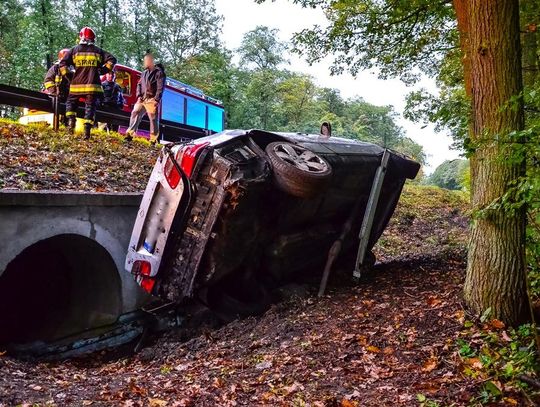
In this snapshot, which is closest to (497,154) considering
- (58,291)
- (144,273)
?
(144,273)

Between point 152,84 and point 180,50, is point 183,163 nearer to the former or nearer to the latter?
point 152,84

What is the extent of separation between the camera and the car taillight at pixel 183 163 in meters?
4.28

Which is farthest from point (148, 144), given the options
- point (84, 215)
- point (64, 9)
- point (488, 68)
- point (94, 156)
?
point (64, 9)

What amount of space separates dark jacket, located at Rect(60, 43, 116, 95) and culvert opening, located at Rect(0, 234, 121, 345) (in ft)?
12.2

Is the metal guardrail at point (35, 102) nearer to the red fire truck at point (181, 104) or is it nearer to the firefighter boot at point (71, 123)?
the firefighter boot at point (71, 123)

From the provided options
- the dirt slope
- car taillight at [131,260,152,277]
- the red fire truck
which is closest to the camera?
car taillight at [131,260,152,277]

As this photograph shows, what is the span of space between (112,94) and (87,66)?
421 centimetres

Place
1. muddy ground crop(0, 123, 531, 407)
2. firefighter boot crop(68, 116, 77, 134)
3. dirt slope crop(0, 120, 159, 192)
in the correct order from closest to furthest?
muddy ground crop(0, 123, 531, 407) → dirt slope crop(0, 120, 159, 192) → firefighter boot crop(68, 116, 77, 134)

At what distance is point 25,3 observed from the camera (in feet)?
93.2

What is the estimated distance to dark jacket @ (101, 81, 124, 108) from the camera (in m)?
11.7

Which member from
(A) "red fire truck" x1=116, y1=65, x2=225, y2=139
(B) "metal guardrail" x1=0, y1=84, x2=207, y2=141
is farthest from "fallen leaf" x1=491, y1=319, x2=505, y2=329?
(A) "red fire truck" x1=116, y1=65, x2=225, y2=139

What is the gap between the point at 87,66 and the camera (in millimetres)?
7980

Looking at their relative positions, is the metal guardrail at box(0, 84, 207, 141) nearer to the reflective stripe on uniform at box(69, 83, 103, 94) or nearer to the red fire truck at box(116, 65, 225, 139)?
the reflective stripe on uniform at box(69, 83, 103, 94)

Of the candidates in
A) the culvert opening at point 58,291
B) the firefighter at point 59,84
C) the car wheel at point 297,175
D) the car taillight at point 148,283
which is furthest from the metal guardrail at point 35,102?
the car wheel at point 297,175
